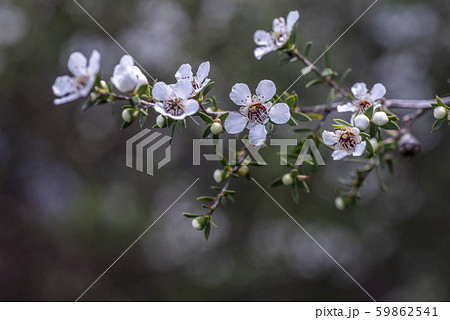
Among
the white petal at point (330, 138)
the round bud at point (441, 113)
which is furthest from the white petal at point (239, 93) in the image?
the round bud at point (441, 113)

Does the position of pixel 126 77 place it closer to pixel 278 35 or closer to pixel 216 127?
pixel 216 127

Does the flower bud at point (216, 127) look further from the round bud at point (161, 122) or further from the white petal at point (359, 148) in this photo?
the white petal at point (359, 148)

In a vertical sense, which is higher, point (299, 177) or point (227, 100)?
point (227, 100)

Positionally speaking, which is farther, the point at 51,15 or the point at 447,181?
the point at 51,15

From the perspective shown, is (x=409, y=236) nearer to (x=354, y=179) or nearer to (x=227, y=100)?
(x=227, y=100)

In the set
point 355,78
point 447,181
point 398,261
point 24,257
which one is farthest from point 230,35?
point 24,257

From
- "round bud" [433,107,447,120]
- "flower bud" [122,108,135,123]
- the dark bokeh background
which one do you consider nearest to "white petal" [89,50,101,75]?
"flower bud" [122,108,135,123]
